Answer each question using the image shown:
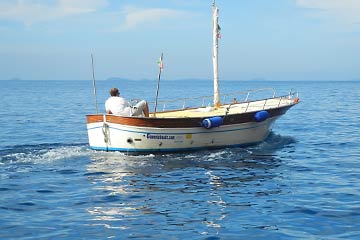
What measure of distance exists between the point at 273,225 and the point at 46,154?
1118cm

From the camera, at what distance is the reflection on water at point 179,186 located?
10984 millimetres

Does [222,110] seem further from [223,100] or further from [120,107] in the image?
[223,100]

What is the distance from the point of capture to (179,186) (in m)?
14.1

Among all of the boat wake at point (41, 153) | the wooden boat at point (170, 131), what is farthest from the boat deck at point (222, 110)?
the boat wake at point (41, 153)

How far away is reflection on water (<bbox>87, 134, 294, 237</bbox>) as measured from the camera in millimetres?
10984

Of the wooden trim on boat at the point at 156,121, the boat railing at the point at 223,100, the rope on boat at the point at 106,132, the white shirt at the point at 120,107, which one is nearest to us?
the wooden trim on boat at the point at 156,121

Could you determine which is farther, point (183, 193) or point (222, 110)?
point (222, 110)

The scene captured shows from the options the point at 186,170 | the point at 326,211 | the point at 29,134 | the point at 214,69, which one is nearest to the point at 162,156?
the point at 186,170

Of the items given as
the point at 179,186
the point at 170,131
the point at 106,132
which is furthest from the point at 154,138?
the point at 179,186

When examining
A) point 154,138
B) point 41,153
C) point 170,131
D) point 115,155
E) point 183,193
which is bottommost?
point 183,193

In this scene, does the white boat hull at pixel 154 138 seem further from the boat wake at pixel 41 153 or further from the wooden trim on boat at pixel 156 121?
the boat wake at pixel 41 153

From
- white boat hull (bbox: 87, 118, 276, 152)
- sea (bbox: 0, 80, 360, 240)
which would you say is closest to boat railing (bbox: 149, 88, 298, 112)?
white boat hull (bbox: 87, 118, 276, 152)

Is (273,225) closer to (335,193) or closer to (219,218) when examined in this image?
(219,218)

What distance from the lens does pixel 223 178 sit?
15.2 metres
